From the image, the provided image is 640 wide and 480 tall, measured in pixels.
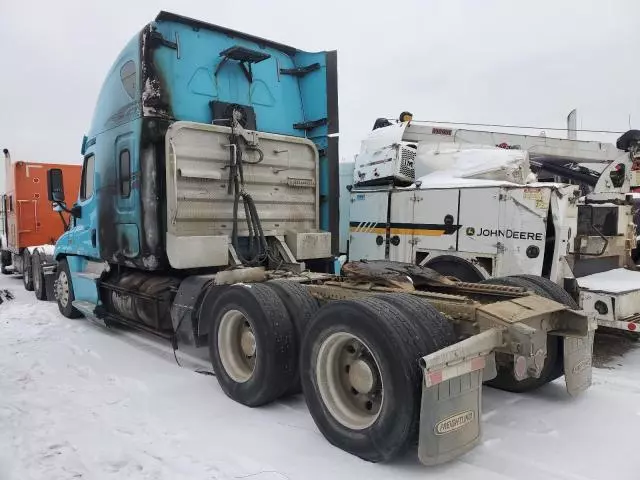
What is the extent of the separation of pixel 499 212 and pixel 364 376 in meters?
3.64

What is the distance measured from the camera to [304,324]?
4.22 metres

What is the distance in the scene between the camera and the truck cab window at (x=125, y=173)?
19.9ft

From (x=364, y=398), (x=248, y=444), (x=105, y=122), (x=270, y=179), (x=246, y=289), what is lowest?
(x=248, y=444)

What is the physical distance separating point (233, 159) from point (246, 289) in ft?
6.74

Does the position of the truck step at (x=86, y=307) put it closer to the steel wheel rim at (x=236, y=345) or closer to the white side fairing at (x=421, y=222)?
the steel wheel rim at (x=236, y=345)

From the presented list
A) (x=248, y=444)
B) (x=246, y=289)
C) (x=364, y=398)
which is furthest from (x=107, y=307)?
(x=364, y=398)

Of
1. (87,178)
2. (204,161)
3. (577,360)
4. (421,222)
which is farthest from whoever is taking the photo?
(87,178)

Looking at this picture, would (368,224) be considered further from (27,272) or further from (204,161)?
(27,272)

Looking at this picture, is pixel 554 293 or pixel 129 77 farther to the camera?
pixel 129 77

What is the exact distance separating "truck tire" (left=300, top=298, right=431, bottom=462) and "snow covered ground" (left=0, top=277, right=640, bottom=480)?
17 centimetres

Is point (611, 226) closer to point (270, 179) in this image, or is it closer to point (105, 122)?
point (270, 179)

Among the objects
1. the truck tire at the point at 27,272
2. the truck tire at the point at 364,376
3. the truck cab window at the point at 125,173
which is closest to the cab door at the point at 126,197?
the truck cab window at the point at 125,173

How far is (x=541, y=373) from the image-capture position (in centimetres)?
424

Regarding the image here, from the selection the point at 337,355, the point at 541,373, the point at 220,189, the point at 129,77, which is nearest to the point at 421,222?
the point at 220,189
